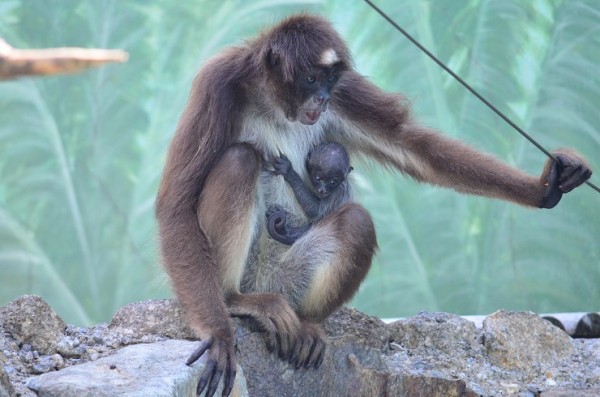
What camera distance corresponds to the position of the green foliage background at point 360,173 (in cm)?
1047

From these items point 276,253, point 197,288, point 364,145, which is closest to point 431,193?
point 364,145

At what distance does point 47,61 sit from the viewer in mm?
3221

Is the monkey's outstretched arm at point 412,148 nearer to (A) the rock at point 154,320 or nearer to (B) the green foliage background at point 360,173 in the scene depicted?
(A) the rock at point 154,320

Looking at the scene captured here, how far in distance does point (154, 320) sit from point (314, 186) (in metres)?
1.54

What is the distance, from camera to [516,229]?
417 inches

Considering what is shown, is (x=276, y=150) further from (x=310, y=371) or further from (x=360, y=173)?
(x=360, y=173)

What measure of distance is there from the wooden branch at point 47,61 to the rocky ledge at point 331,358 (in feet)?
6.80

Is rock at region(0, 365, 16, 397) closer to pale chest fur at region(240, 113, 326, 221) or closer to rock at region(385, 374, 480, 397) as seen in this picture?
rock at region(385, 374, 480, 397)

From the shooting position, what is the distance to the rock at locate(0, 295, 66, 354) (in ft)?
20.3

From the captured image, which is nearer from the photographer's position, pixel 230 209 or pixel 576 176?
pixel 230 209

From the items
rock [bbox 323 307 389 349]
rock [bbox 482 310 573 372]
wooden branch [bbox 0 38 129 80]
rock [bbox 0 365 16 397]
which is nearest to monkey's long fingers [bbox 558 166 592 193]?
rock [bbox 482 310 573 372]

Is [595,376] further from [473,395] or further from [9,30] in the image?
[9,30]

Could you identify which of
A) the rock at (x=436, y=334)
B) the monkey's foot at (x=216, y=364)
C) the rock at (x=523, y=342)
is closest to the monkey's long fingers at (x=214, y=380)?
the monkey's foot at (x=216, y=364)

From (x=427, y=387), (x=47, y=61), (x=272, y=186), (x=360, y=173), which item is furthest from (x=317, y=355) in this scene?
(x=360, y=173)
